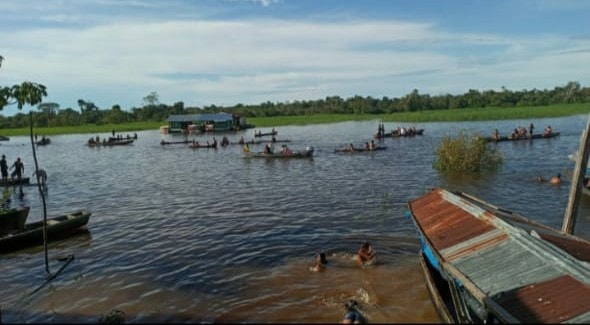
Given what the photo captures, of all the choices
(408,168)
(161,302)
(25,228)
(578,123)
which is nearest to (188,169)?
(408,168)

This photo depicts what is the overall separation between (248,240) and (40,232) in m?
7.22

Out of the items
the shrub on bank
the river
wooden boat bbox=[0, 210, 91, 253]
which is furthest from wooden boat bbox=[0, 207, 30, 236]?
the shrub on bank

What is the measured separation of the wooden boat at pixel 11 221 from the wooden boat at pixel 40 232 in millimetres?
202

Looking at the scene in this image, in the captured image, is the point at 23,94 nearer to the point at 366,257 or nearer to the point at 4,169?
the point at 366,257

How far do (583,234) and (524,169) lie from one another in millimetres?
13497

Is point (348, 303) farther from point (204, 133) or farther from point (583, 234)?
point (204, 133)

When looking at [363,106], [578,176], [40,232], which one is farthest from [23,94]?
[363,106]

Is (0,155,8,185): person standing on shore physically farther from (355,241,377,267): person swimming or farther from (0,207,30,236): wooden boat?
(355,241,377,267): person swimming

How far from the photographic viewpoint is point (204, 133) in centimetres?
7969

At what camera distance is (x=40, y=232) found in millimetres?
16328

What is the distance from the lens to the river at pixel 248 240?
1116 centimetres

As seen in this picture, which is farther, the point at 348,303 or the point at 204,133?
the point at 204,133

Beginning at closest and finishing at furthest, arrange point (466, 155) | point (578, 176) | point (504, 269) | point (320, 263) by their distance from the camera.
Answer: point (504, 269)
point (578, 176)
point (320, 263)
point (466, 155)

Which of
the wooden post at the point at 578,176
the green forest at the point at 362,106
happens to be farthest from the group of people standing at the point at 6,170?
the green forest at the point at 362,106
